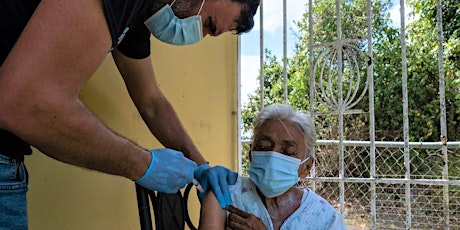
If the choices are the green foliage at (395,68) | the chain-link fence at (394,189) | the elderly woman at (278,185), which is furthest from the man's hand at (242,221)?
the green foliage at (395,68)

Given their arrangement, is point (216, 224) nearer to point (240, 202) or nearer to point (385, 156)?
point (240, 202)

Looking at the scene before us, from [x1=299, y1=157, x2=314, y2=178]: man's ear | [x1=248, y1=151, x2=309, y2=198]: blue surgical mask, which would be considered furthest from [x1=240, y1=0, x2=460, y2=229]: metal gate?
[x1=248, y1=151, x2=309, y2=198]: blue surgical mask

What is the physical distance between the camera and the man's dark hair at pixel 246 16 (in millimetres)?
1226

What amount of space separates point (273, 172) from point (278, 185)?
6 centimetres

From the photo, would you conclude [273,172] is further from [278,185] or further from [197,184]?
[197,184]

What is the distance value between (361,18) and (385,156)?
6.69ft

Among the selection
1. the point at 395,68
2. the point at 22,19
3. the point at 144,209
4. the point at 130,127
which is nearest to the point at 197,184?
the point at 144,209

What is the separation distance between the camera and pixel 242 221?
54.2 inches

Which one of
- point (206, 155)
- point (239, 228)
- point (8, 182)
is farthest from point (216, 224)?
point (206, 155)

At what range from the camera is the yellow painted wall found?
161 cm

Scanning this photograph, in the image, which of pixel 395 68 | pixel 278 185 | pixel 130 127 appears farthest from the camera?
pixel 395 68

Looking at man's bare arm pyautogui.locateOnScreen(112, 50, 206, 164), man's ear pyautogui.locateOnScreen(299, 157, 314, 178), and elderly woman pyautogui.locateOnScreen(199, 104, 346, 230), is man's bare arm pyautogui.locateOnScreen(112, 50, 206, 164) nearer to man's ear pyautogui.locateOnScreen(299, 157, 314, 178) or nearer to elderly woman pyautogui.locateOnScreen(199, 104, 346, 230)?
elderly woman pyautogui.locateOnScreen(199, 104, 346, 230)

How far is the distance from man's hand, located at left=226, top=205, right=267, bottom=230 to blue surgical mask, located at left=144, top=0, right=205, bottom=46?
1.98 feet

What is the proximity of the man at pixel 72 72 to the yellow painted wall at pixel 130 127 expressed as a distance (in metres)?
0.59
